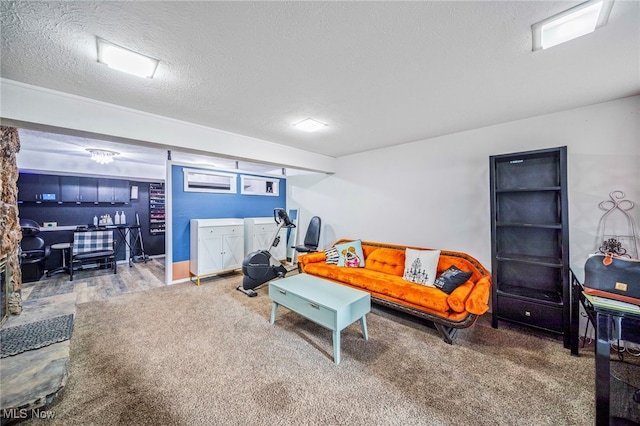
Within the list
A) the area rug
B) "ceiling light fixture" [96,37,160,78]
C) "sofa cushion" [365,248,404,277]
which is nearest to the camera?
"ceiling light fixture" [96,37,160,78]

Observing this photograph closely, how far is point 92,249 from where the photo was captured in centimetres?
486

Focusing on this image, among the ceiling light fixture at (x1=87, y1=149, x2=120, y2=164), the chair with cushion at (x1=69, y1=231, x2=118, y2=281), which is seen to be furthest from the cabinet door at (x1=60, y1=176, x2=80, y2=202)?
the ceiling light fixture at (x1=87, y1=149, x2=120, y2=164)

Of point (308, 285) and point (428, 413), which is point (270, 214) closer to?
point (308, 285)

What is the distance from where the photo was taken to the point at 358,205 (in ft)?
14.7

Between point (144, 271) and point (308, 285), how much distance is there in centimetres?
425

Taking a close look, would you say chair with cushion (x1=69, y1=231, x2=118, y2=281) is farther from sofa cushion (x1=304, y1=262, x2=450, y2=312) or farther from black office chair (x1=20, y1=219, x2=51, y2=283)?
sofa cushion (x1=304, y1=262, x2=450, y2=312)

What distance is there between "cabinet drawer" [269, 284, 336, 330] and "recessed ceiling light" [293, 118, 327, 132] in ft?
6.48

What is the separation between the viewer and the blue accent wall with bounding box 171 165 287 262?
4398 mm

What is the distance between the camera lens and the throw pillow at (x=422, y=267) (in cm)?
294

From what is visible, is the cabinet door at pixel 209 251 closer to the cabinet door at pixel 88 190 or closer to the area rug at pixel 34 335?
the area rug at pixel 34 335

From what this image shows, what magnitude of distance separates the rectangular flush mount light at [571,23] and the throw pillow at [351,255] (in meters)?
2.99

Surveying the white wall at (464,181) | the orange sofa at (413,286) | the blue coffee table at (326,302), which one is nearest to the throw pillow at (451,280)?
the orange sofa at (413,286)

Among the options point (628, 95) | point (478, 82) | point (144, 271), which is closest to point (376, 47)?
point (478, 82)

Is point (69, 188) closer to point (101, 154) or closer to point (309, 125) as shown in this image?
point (101, 154)
